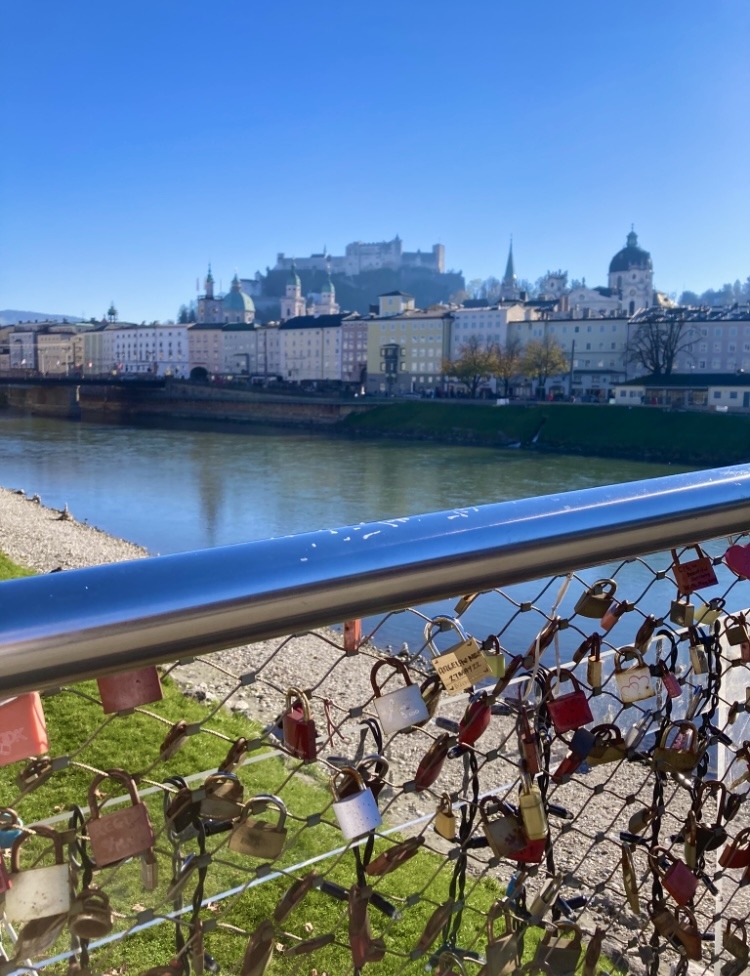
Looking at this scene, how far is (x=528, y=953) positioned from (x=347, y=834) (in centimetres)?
97

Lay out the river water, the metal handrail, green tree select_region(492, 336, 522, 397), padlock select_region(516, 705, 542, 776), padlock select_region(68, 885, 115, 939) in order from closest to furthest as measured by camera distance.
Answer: the metal handrail → padlock select_region(68, 885, 115, 939) → padlock select_region(516, 705, 542, 776) → the river water → green tree select_region(492, 336, 522, 397)

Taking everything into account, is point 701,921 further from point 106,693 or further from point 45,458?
point 45,458

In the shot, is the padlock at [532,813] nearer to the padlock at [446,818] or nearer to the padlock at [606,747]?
the padlock at [446,818]

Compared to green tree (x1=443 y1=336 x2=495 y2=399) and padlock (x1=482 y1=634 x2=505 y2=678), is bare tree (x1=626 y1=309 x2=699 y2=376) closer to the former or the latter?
green tree (x1=443 y1=336 x2=495 y2=399)

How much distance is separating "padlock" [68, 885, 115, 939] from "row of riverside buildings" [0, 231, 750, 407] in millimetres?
48402

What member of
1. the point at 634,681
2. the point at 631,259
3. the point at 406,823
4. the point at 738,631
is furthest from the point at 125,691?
the point at 631,259

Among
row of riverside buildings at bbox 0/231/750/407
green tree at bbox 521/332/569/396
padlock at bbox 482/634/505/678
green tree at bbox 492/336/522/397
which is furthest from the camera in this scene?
green tree at bbox 492/336/522/397

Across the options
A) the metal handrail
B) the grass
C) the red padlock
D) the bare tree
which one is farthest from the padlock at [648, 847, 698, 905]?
the bare tree

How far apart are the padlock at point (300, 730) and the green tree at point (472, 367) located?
57.5 metres

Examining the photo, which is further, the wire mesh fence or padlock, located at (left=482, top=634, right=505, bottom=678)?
padlock, located at (left=482, top=634, right=505, bottom=678)

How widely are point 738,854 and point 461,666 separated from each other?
0.99 m

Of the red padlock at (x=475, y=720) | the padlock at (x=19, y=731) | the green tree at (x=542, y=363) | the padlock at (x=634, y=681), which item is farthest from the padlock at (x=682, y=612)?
the green tree at (x=542, y=363)

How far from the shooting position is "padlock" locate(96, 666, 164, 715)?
2.88 feet

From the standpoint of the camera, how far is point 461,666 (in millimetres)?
1106
